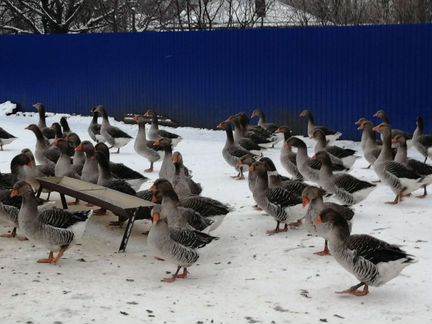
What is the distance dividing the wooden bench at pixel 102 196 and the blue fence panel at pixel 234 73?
985 cm

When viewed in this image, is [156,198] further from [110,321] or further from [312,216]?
[110,321]

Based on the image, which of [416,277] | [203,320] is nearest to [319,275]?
[416,277]

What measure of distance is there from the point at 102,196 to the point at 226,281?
2689 mm

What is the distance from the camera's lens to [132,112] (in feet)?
80.5

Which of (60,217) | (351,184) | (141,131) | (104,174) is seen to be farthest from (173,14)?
(60,217)

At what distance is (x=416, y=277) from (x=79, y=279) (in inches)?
152

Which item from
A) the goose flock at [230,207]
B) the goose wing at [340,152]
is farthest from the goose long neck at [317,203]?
the goose wing at [340,152]

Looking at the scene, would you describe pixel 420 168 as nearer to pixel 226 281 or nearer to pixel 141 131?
pixel 226 281

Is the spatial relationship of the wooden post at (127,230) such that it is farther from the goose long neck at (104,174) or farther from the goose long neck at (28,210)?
the goose long neck at (104,174)

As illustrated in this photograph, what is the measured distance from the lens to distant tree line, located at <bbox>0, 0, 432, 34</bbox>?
29688mm

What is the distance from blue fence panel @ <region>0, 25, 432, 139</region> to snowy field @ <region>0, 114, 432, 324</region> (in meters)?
7.43

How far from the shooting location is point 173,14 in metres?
36.9

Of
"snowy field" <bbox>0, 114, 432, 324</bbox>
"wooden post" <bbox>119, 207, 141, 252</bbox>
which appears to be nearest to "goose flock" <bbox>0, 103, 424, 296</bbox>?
"wooden post" <bbox>119, 207, 141, 252</bbox>

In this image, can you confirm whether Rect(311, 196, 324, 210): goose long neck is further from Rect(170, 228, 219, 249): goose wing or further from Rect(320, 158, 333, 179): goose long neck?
Rect(320, 158, 333, 179): goose long neck
